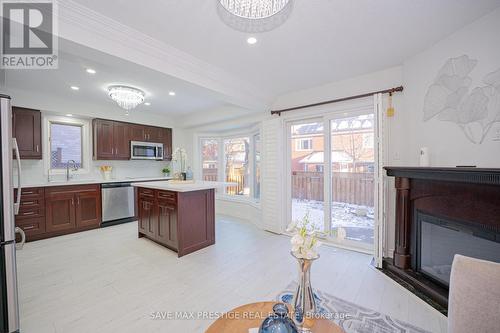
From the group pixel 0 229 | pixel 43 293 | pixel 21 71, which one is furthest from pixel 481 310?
pixel 21 71

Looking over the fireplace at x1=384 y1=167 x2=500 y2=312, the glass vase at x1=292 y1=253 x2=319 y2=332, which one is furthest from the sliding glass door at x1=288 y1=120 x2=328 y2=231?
the glass vase at x1=292 y1=253 x2=319 y2=332

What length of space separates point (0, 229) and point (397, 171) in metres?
3.73

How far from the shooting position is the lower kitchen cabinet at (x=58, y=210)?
3.50 metres

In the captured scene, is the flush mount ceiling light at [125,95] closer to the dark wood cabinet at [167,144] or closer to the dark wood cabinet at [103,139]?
the dark wood cabinet at [103,139]

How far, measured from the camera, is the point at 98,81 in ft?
10.7

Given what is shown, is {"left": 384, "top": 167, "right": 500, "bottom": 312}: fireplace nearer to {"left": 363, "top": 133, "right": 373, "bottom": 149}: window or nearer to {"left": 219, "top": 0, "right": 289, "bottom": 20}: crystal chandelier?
{"left": 363, "top": 133, "right": 373, "bottom": 149}: window

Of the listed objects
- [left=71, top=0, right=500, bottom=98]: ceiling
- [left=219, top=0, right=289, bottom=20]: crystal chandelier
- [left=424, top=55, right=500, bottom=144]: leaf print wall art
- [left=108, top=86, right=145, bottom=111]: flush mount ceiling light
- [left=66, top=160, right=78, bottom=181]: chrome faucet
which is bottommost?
[left=66, top=160, right=78, bottom=181]: chrome faucet

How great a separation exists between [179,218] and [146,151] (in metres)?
3.07

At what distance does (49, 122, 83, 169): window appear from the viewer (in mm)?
4219

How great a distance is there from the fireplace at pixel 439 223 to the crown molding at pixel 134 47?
256 cm

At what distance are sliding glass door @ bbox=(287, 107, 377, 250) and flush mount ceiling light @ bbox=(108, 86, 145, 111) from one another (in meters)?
2.78

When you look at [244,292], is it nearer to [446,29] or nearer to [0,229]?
[0,229]

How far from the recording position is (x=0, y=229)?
1.50 metres

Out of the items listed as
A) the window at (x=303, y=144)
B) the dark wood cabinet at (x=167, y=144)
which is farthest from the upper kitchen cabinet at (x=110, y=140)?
the window at (x=303, y=144)
